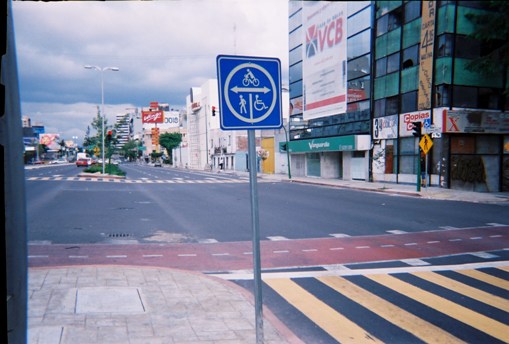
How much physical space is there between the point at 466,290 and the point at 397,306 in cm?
148

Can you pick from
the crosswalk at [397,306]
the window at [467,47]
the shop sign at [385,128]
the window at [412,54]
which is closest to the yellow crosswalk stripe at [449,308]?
the crosswalk at [397,306]

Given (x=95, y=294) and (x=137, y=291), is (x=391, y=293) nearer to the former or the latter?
(x=137, y=291)

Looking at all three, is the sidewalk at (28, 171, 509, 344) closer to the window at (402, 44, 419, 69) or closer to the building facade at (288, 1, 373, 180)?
the building facade at (288, 1, 373, 180)

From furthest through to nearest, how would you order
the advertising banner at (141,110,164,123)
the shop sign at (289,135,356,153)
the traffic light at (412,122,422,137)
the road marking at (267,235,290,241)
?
the advertising banner at (141,110,164,123) < the shop sign at (289,135,356,153) < the traffic light at (412,122,422,137) < the road marking at (267,235,290,241)

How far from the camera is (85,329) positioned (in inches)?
183

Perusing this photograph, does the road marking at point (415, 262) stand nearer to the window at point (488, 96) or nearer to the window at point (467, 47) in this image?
the window at point (488, 96)

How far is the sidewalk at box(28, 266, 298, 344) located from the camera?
452 centimetres

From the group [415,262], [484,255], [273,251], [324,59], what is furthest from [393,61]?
[484,255]

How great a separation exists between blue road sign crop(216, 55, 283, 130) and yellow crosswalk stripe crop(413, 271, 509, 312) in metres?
4.47

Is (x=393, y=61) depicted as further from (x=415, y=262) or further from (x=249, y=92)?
(x=415, y=262)

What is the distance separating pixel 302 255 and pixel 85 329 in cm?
511

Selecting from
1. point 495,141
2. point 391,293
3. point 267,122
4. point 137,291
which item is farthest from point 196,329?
point 495,141

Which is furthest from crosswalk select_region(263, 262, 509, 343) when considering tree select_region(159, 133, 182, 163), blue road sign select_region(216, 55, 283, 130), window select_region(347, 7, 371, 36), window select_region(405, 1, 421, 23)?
tree select_region(159, 133, 182, 163)

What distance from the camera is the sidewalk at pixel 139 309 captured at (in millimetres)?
4516
